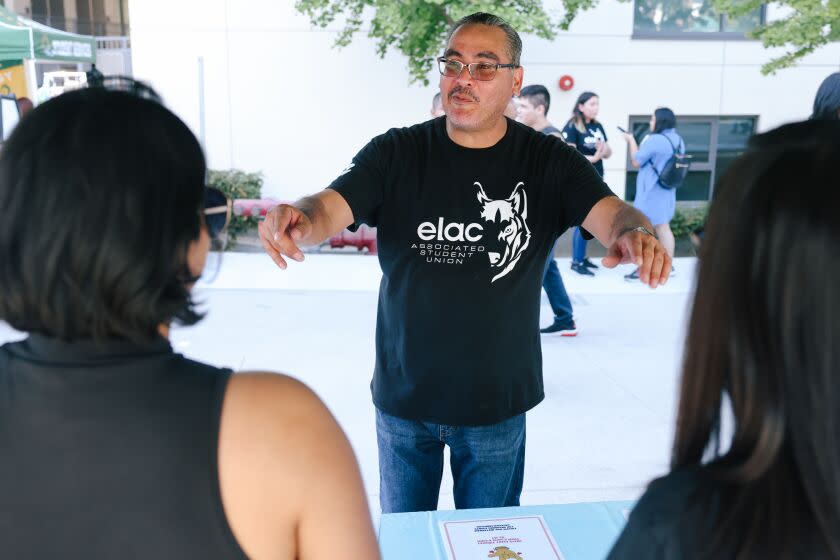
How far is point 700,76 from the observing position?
10914 mm

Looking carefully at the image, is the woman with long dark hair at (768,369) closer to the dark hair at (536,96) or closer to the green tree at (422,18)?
the dark hair at (536,96)

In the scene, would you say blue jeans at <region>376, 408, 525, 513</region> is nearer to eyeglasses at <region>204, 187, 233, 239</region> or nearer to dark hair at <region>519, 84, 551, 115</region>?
eyeglasses at <region>204, 187, 233, 239</region>

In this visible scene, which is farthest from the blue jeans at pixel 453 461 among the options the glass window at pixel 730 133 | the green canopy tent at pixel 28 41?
the glass window at pixel 730 133

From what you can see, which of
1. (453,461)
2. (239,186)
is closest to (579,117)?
(239,186)

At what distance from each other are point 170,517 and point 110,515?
7 centimetres

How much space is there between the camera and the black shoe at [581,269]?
8242 millimetres

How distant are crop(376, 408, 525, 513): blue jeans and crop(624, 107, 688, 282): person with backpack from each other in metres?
5.68

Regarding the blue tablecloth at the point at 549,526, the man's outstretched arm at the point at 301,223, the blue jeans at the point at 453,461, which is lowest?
the blue jeans at the point at 453,461

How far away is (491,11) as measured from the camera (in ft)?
27.1

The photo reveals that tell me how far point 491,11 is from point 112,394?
26.3 ft

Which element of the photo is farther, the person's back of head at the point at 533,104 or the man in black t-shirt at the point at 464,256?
the person's back of head at the point at 533,104

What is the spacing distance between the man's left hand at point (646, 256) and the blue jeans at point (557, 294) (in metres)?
3.88

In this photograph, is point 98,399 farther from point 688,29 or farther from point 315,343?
point 688,29

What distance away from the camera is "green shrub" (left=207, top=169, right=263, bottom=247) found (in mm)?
10039
